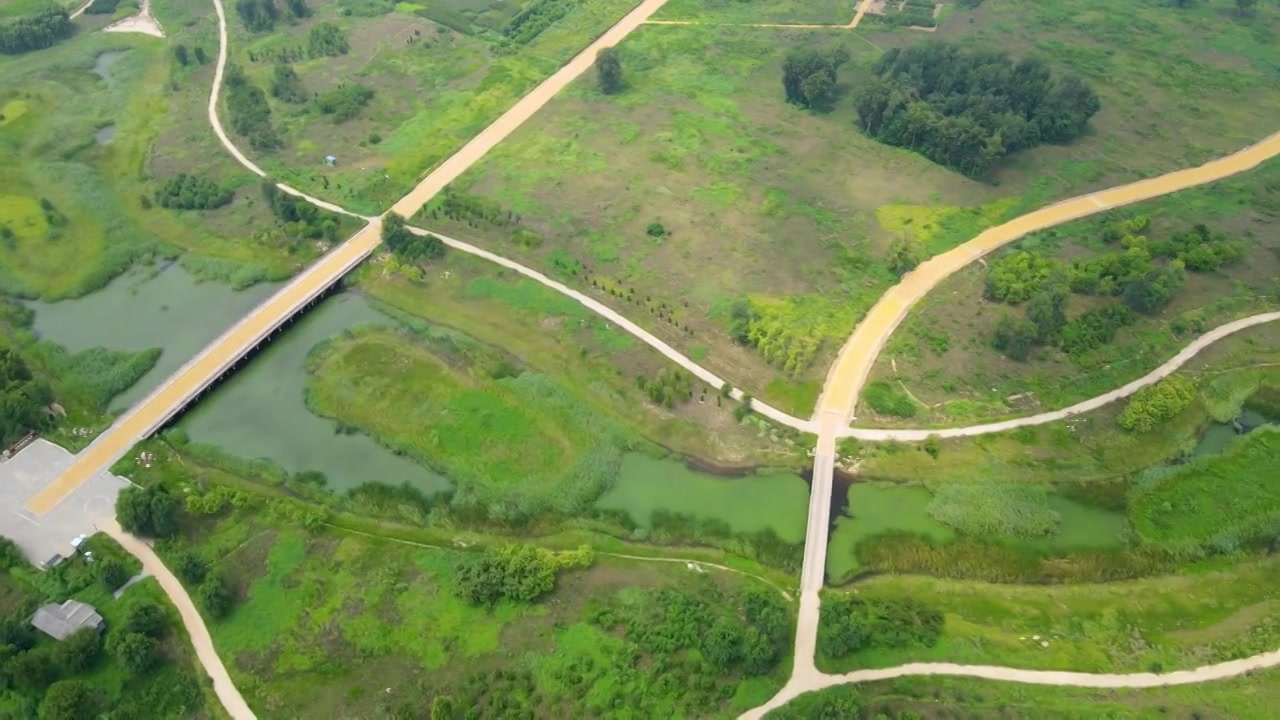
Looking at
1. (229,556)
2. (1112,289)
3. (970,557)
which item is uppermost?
(1112,289)

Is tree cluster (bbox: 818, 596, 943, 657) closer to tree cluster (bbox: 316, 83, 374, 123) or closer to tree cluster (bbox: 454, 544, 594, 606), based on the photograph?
tree cluster (bbox: 454, 544, 594, 606)

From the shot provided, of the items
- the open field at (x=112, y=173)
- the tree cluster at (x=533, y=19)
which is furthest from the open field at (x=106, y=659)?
the tree cluster at (x=533, y=19)

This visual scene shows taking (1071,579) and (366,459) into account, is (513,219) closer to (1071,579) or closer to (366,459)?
(366,459)

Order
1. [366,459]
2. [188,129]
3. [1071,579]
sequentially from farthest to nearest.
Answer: [188,129]
[366,459]
[1071,579]

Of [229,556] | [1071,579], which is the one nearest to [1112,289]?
[1071,579]

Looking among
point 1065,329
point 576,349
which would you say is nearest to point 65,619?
point 576,349

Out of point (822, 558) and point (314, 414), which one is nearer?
point (822, 558)

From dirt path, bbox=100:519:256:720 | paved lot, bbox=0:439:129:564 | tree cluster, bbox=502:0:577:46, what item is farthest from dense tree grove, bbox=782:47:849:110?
dirt path, bbox=100:519:256:720
